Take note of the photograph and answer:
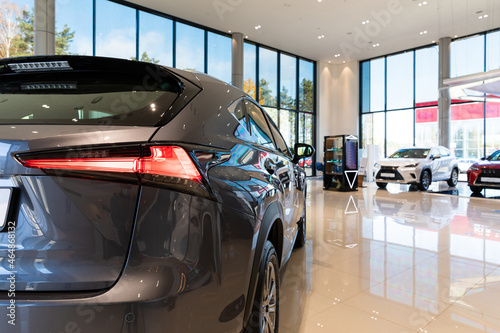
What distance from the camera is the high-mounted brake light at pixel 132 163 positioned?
85 cm

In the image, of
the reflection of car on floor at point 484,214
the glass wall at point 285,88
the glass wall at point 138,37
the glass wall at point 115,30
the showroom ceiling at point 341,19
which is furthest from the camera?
the glass wall at point 285,88

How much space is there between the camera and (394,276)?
2.75 meters

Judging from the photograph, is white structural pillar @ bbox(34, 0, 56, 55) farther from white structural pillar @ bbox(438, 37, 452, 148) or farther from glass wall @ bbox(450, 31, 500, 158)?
glass wall @ bbox(450, 31, 500, 158)

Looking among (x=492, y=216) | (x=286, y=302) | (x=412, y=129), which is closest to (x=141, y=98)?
(x=286, y=302)

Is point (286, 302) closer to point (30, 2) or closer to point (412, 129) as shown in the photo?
point (30, 2)

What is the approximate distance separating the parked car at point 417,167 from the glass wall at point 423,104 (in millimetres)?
5151

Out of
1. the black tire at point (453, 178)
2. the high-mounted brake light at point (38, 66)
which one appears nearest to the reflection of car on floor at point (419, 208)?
the black tire at point (453, 178)

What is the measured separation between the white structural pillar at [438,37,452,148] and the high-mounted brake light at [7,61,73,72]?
15076 mm

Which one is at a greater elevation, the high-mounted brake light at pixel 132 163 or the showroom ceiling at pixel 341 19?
the showroom ceiling at pixel 341 19

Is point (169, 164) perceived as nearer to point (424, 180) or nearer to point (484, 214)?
point (484, 214)

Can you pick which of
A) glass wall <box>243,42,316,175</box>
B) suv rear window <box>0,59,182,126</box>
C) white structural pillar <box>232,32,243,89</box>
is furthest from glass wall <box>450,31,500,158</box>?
suv rear window <box>0,59,182,126</box>

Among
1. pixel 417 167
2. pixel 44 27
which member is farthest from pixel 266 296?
pixel 44 27

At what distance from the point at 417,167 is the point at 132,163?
910 cm

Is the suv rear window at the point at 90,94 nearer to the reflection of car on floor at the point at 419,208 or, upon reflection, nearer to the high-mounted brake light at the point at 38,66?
the high-mounted brake light at the point at 38,66
